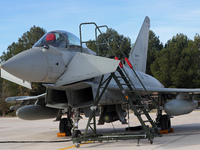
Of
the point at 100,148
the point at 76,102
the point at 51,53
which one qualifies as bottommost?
the point at 100,148

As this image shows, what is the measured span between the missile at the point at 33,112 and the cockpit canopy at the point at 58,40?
414 centimetres

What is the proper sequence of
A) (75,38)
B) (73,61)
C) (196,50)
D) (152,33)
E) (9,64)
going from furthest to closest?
1. (152,33)
2. (196,50)
3. (75,38)
4. (73,61)
5. (9,64)

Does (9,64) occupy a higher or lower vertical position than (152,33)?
lower

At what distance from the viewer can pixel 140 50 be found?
14.6 meters

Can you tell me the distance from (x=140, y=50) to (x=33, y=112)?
6.27 m

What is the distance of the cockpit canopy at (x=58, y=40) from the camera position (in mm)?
8195

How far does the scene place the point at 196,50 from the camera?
1773 inches

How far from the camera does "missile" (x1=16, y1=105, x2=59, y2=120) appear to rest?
1153 cm

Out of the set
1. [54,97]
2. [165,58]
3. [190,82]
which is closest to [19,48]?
[165,58]

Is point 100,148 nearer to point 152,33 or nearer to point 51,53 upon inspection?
point 51,53

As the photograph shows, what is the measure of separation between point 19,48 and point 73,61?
137 ft

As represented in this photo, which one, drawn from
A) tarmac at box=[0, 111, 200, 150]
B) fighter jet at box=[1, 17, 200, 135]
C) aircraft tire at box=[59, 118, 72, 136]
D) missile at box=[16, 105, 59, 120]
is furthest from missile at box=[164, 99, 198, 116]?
missile at box=[16, 105, 59, 120]

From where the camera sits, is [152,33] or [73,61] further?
[152,33]

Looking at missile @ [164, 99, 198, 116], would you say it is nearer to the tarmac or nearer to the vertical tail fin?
the tarmac
